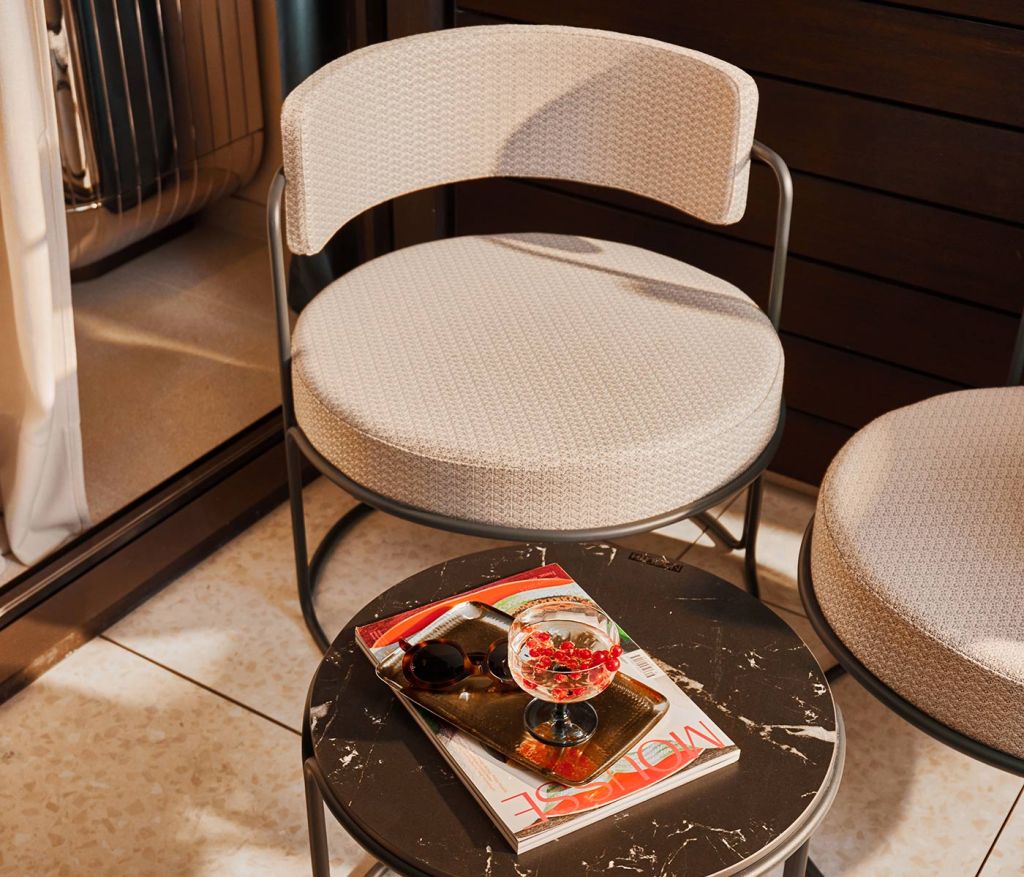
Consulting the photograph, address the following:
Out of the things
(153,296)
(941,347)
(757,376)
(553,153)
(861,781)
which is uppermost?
(553,153)

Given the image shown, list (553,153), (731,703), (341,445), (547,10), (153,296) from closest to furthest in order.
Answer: (731,703) < (341,445) < (553,153) < (547,10) < (153,296)

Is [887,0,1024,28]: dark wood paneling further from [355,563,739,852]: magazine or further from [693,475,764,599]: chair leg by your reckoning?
[355,563,739,852]: magazine

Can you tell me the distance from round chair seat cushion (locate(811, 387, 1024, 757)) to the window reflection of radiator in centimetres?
124

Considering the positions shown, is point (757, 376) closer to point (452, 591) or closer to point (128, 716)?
point (452, 591)

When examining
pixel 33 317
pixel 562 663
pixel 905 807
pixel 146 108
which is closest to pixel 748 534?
pixel 905 807

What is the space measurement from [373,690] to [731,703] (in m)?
0.31

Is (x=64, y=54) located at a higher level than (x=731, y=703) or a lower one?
higher

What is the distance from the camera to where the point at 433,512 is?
4.41 feet

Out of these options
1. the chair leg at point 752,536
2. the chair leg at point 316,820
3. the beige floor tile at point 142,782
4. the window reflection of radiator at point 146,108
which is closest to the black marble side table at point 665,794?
the chair leg at point 316,820

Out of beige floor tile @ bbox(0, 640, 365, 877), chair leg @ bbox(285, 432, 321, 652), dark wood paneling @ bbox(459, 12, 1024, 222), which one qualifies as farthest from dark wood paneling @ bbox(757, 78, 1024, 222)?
beige floor tile @ bbox(0, 640, 365, 877)

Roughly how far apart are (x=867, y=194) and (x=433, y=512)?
0.80 metres

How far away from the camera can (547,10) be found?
1831 millimetres

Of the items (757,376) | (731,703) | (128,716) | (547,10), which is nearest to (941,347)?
(757,376)

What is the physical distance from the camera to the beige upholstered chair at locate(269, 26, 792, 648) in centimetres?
132
